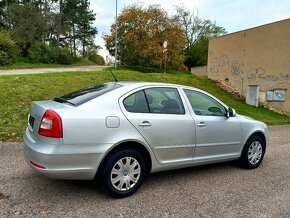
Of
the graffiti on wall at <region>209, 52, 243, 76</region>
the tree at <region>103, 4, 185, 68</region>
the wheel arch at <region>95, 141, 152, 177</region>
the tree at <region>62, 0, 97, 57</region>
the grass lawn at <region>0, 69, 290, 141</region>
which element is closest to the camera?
the wheel arch at <region>95, 141, 152, 177</region>

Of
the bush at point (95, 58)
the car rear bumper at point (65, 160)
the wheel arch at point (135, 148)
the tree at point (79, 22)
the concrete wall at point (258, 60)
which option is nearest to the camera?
the car rear bumper at point (65, 160)

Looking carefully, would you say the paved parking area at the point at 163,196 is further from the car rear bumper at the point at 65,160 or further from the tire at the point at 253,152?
the car rear bumper at the point at 65,160

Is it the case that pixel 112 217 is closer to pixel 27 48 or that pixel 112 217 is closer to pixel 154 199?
pixel 154 199

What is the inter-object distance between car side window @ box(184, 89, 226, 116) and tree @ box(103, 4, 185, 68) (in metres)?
22.7

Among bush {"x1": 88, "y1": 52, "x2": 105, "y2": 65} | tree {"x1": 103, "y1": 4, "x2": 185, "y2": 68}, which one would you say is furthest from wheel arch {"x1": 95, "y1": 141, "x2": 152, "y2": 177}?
bush {"x1": 88, "y1": 52, "x2": 105, "y2": 65}

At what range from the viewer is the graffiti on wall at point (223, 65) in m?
16.0

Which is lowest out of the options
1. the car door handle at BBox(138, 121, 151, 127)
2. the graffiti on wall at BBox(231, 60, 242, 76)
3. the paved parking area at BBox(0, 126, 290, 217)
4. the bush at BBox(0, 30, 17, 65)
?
the paved parking area at BBox(0, 126, 290, 217)

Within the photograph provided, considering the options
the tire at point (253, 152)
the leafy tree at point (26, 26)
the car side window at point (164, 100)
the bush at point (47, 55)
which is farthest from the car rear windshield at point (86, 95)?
the leafy tree at point (26, 26)

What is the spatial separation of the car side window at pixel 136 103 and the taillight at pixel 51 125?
2.99 ft

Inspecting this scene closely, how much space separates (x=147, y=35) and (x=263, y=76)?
15501 millimetres

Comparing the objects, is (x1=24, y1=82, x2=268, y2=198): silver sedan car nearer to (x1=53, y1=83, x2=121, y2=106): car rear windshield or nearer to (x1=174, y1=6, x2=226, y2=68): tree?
(x1=53, y1=83, x2=121, y2=106): car rear windshield

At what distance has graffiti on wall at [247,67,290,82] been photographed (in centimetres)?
1335

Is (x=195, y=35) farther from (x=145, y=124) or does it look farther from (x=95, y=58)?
(x=145, y=124)

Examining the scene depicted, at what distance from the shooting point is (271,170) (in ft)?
16.7
